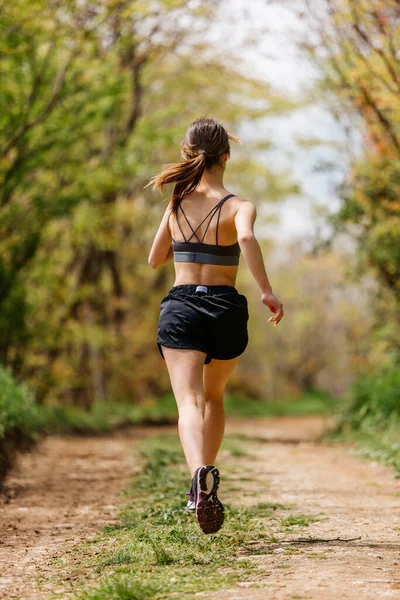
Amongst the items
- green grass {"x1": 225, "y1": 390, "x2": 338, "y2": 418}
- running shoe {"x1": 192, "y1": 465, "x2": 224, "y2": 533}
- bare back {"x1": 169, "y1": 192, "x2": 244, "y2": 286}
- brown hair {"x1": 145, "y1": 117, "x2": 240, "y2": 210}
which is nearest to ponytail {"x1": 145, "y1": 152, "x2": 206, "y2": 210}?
brown hair {"x1": 145, "y1": 117, "x2": 240, "y2": 210}

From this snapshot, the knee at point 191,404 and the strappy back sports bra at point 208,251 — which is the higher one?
the strappy back sports bra at point 208,251

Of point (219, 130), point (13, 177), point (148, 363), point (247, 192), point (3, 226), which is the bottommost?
point (148, 363)

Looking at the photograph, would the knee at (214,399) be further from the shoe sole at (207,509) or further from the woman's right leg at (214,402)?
the shoe sole at (207,509)

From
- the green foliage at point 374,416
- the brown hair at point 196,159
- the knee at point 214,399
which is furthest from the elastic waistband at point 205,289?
the green foliage at point 374,416

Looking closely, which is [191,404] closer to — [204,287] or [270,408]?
[204,287]

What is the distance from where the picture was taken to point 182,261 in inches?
182

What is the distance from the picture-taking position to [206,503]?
12.9 feet

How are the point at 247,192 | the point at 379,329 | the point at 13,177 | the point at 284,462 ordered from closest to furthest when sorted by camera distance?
the point at 284,462 < the point at 13,177 < the point at 379,329 < the point at 247,192

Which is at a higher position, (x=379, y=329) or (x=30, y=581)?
(x=30, y=581)

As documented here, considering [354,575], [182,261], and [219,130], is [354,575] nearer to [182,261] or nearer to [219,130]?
[182,261]

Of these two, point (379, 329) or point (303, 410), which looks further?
point (303, 410)

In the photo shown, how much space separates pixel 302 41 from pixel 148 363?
1358 cm

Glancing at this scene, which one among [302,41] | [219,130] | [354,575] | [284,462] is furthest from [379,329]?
[354,575]

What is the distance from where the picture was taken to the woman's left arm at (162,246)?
4.85m
